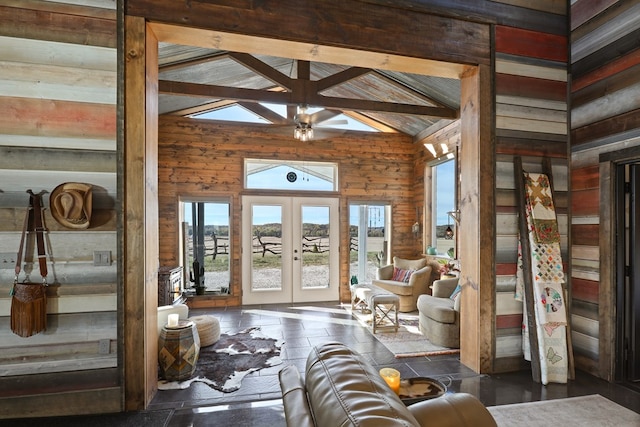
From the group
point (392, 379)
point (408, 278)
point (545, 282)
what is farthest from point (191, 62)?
point (408, 278)

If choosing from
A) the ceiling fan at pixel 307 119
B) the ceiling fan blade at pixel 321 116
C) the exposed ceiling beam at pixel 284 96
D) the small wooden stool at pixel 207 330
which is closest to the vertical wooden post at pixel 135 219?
the small wooden stool at pixel 207 330

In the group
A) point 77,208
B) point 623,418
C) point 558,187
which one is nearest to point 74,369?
point 77,208

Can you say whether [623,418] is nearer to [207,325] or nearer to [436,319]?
[436,319]

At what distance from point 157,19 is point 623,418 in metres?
4.36

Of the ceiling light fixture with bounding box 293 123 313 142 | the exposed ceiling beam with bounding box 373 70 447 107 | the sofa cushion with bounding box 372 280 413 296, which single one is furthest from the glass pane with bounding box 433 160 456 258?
the ceiling light fixture with bounding box 293 123 313 142

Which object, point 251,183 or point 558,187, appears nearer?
point 558,187

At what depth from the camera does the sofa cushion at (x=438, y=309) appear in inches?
148

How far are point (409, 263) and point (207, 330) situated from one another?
4.04 m

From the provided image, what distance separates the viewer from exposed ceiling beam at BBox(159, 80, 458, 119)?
4.27 meters

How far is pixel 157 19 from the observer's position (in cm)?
230

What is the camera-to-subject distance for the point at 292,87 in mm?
4488

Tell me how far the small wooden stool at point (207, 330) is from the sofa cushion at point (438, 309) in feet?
8.79

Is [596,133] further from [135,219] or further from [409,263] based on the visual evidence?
[135,219]

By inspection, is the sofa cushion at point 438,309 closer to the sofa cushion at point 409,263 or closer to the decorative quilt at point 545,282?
the decorative quilt at point 545,282
